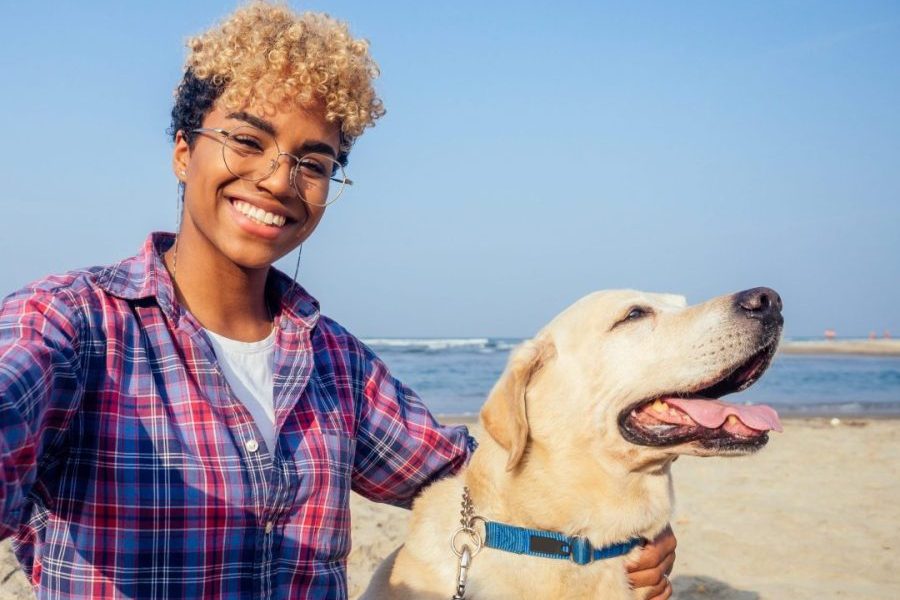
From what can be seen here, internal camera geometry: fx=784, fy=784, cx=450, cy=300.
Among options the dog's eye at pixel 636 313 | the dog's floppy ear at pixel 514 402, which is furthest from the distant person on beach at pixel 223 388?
the dog's eye at pixel 636 313

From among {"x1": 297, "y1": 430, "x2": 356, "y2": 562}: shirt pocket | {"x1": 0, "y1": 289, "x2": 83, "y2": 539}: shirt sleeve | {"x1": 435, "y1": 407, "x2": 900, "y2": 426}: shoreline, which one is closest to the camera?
{"x1": 0, "y1": 289, "x2": 83, "y2": 539}: shirt sleeve

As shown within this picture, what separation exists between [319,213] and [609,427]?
1.32m

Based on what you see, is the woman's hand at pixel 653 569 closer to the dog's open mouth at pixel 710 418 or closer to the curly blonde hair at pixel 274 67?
the dog's open mouth at pixel 710 418

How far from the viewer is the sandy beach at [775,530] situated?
4.66 meters

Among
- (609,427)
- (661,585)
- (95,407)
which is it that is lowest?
(661,585)

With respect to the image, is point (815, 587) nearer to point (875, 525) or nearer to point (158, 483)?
point (875, 525)

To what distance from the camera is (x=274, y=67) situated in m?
2.59

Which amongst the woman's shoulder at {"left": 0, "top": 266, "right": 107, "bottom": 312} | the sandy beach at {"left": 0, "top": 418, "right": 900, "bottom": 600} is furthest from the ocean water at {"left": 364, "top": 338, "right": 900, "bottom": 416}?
the woman's shoulder at {"left": 0, "top": 266, "right": 107, "bottom": 312}

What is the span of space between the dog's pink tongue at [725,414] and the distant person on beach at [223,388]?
520mm

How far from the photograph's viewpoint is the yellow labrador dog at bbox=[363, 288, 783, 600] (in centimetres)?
268

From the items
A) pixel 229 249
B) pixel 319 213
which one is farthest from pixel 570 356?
pixel 229 249

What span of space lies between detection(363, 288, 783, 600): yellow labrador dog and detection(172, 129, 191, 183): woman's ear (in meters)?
1.39

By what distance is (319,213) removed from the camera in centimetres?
284

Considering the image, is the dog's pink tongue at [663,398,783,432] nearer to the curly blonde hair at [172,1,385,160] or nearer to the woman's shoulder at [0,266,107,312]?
the curly blonde hair at [172,1,385,160]
